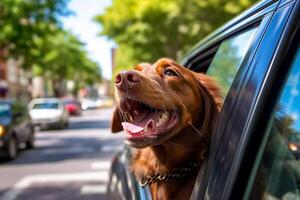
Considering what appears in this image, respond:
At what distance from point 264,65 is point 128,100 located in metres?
0.74

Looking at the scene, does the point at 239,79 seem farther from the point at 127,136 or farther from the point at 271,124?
the point at 127,136

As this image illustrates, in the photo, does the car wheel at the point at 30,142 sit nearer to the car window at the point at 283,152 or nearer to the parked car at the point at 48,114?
the parked car at the point at 48,114

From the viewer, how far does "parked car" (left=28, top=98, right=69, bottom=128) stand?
2675cm

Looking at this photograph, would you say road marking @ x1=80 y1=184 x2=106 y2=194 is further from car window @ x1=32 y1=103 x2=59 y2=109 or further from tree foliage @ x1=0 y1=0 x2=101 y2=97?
car window @ x1=32 y1=103 x2=59 y2=109

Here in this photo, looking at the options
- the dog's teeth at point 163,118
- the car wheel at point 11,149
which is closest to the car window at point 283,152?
the dog's teeth at point 163,118

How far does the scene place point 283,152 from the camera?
1.62 m

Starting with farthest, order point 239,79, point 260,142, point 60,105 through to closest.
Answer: point 60,105
point 239,79
point 260,142

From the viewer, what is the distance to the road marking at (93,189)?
8657 millimetres

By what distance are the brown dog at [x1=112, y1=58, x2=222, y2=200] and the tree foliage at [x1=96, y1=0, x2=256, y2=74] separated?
71.9 ft

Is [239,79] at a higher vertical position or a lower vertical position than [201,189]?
higher

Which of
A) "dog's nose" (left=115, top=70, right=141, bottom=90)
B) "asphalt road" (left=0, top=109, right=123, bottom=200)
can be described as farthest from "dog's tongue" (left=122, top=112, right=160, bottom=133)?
"asphalt road" (left=0, top=109, right=123, bottom=200)

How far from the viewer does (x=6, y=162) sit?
43.5 feet

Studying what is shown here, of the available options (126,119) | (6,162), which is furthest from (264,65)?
(6,162)

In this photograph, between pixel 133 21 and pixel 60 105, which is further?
pixel 133 21
